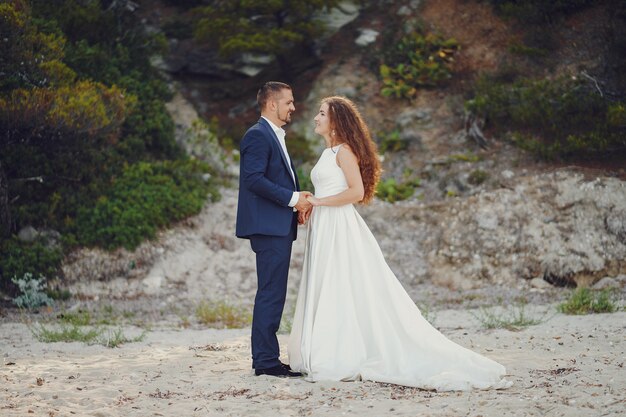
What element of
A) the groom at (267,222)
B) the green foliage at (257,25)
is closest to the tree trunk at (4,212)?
the green foliage at (257,25)

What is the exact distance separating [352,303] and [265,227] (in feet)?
3.06

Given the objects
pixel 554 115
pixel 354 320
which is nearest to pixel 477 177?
pixel 554 115

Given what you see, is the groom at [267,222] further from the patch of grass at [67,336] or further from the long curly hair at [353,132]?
the patch of grass at [67,336]

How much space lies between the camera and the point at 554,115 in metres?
11.9

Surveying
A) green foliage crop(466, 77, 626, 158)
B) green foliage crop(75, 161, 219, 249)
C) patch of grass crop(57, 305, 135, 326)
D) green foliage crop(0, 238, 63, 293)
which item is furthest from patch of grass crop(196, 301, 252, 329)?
green foliage crop(466, 77, 626, 158)

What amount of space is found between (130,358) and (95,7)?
843 cm

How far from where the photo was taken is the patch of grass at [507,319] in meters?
7.71

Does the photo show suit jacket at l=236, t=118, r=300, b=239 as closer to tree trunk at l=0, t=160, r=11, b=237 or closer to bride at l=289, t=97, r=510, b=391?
bride at l=289, t=97, r=510, b=391

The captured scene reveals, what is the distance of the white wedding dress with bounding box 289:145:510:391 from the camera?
17.9ft

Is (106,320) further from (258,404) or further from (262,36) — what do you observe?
(262,36)

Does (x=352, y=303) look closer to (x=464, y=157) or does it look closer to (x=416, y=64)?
(x=464, y=157)

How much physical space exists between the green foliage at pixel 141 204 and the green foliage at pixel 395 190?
291 centimetres

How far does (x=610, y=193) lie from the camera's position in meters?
10.8

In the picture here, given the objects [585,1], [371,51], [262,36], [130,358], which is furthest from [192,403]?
[585,1]
